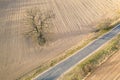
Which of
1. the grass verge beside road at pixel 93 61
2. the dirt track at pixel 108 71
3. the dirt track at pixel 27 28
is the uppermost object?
the dirt track at pixel 27 28

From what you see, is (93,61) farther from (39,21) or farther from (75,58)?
(39,21)

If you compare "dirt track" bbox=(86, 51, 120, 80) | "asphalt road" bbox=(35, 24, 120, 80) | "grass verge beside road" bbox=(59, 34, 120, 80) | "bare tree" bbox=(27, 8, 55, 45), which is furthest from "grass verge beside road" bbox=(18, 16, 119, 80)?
"bare tree" bbox=(27, 8, 55, 45)

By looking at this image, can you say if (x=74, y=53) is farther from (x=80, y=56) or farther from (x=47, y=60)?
(x=47, y=60)

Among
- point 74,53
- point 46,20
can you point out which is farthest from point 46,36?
point 74,53

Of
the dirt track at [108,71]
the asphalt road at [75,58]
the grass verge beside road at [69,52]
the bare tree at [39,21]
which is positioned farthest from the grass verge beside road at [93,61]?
the bare tree at [39,21]

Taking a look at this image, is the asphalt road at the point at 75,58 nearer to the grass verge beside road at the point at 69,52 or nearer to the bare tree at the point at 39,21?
the grass verge beside road at the point at 69,52

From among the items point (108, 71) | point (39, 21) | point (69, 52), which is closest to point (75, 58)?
point (69, 52)
